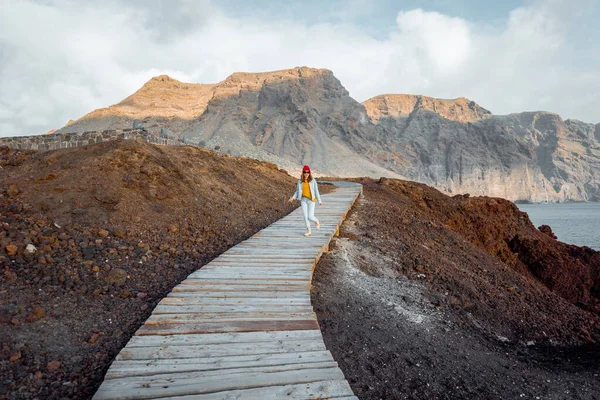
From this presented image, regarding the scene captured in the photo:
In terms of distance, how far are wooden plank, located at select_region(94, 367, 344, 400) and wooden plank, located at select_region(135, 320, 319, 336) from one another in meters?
0.72

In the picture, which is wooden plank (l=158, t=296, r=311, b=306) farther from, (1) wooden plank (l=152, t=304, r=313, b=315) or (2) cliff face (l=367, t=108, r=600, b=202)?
(2) cliff face (l=367, t=108, r=600, b=202)

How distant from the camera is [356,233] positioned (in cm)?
962

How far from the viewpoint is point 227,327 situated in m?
3.64

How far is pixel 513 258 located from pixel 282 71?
106m

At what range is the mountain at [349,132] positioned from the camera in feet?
282

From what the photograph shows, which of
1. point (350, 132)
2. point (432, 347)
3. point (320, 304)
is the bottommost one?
point (432, 347)

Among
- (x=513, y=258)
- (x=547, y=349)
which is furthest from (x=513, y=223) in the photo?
(x=547, y=349)

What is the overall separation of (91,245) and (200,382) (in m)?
3.96

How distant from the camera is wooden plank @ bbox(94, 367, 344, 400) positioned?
8.56 feet

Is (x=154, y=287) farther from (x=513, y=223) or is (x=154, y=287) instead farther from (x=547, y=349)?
(x=513, y=223)

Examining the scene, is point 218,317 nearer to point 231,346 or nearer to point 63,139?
point 231,346

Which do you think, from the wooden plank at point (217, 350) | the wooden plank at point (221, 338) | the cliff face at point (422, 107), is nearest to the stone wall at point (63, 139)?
the wooden plank at point (221, 338)

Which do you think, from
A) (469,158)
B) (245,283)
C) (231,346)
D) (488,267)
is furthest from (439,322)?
(469,158)

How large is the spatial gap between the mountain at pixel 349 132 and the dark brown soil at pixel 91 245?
2153 inches
